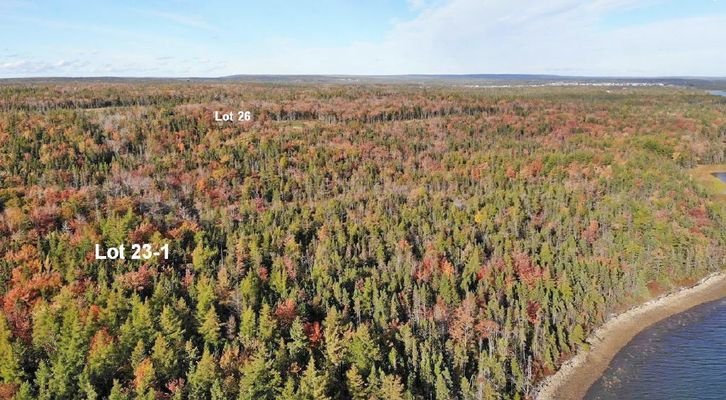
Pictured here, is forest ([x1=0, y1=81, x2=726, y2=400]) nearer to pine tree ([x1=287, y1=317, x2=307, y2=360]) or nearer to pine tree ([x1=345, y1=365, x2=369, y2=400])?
pine tree ([x1=345, y1=365, x2=369, y2=400])

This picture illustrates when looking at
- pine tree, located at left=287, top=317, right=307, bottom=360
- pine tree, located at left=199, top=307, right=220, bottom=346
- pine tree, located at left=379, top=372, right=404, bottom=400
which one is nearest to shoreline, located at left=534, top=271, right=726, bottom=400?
pine tree, located at left=379, top=372, right=404, bottom=400

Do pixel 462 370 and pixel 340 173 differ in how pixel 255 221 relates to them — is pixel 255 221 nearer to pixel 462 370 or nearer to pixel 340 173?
pixel 340 173

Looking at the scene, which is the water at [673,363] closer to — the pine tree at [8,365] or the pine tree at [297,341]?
the pine tree at [297,341]

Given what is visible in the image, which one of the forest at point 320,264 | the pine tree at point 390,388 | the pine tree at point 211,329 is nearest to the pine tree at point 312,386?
the forest at point 320,264

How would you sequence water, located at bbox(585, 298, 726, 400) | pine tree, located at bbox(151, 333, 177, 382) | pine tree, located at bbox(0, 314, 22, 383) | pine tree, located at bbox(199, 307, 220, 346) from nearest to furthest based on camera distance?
pine tree, located at bbox(0, 314, 22, 383), pine tree, located at bbox(151, 333, 177, 382), water, located at bbox(585, 298, 726, 400), pine tree, located at bbox(199, 307, 220, 346)

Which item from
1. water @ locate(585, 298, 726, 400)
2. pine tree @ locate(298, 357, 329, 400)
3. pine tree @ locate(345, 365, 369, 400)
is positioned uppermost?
pine tree @ locate(298, 357, 329, 400)

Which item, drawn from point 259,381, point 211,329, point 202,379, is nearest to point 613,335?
point 259,381
